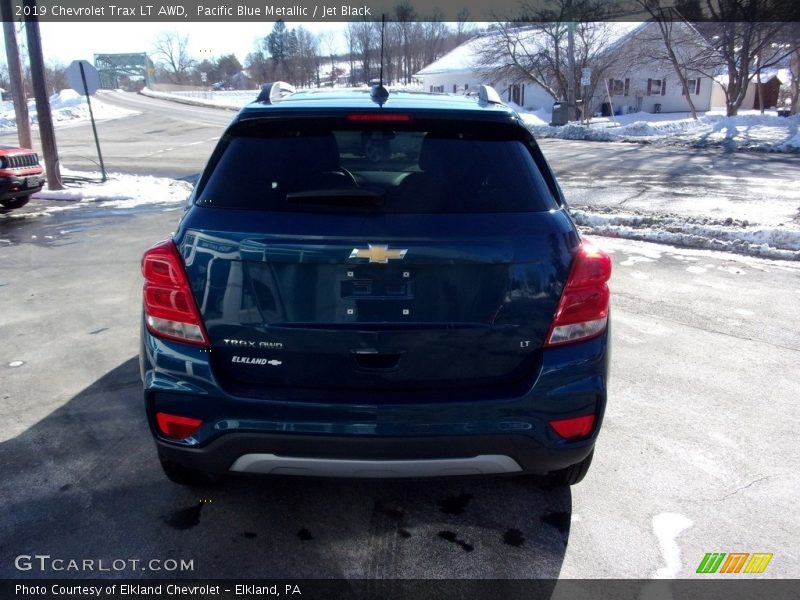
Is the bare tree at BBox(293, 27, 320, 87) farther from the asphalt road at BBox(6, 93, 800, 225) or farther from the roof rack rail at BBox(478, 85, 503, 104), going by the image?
the roof rack rail at BBox(478, 85, 503, 104)

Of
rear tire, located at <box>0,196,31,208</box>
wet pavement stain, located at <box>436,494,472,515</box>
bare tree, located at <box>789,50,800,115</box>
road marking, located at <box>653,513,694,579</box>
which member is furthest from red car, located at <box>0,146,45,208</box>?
bare tree, located at <box>789,50,800,115</box>

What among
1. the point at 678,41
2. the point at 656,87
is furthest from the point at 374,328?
the point at 656,87

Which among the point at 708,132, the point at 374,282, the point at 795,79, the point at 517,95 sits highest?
the point at 795,79

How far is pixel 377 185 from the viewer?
2754mm

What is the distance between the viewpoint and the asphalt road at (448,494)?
2.83 m

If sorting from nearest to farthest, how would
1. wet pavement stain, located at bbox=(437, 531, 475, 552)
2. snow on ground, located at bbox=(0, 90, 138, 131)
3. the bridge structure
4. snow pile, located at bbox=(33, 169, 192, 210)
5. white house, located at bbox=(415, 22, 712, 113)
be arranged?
wet pavement stain, located at bbox=(437, 531, 475, 552), snow pile, located at bbox=(33, 169, 192, 210), white house, located at bbox=(415, 22, 712, 113), snow on ground, located at bbox=(0, 90, 138, 131), the bridge structure

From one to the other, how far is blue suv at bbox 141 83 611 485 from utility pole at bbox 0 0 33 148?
14470 millimetres

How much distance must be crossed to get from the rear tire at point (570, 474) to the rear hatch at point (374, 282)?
2.56 feet

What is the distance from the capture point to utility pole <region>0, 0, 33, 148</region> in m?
13.8

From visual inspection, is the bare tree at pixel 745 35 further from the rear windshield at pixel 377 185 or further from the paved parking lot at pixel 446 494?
the rear windshield at pixel 377 185

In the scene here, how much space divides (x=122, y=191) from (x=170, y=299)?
12.6 meters

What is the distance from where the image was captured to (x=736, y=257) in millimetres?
7887

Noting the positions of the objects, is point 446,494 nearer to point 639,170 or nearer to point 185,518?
point 185,518

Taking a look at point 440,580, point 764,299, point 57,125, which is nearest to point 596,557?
point 440,580
